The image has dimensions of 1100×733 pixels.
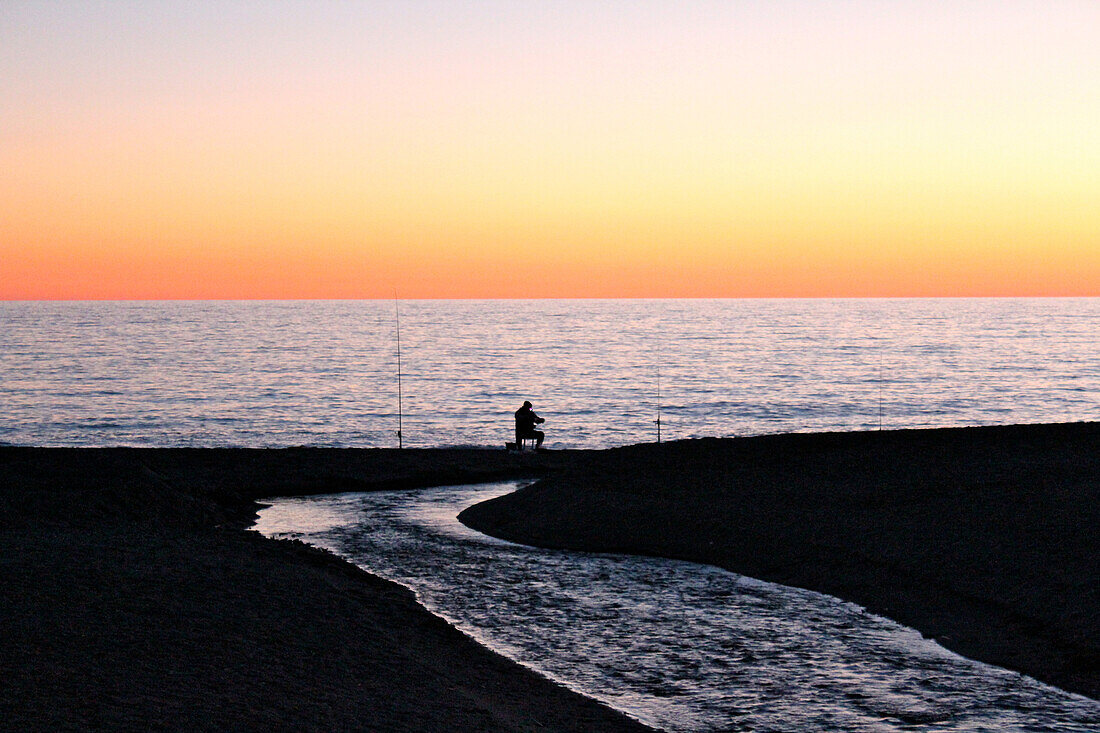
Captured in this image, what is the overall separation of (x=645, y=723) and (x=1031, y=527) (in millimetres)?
8954

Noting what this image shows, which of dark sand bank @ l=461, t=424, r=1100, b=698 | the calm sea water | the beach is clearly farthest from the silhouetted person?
the calm sea water

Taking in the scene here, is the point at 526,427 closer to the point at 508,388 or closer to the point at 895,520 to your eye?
the point at 895,520

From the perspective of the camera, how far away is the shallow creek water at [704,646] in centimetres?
997

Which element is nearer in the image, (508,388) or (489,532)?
(489,532)

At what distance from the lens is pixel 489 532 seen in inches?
818

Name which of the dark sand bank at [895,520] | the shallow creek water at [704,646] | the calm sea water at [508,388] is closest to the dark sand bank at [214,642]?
the shallow creek water at [704,646]

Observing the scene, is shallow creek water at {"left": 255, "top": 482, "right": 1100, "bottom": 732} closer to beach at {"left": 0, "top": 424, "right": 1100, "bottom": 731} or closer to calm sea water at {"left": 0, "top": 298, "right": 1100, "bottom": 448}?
beach at {"left": 0, "top": 424, "right": 1100, "bottom": 731}

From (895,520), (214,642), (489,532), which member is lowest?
(489,532)

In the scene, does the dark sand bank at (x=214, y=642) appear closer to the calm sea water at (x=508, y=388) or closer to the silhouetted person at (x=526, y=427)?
the silhouetted person at (x=526, y=427)

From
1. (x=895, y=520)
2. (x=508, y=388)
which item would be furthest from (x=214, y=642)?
(x=508, y=388)

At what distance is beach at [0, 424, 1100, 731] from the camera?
30.6 ft

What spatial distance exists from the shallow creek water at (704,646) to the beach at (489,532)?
0.60 metres

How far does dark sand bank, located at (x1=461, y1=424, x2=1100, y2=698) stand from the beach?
5 centimetres

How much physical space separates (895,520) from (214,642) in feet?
39.0
